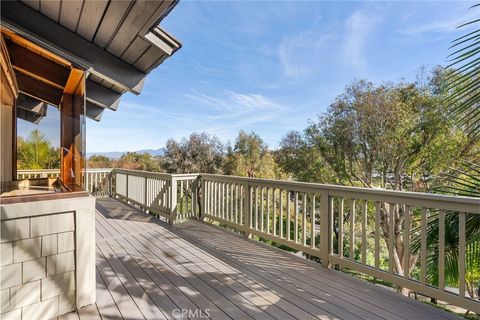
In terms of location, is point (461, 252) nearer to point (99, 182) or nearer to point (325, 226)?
point (325, 226)

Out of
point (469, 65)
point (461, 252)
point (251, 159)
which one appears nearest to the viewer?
point (469, 65)

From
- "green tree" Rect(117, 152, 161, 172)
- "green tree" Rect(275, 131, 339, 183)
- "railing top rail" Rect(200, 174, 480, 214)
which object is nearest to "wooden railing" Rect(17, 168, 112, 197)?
"green tree" Rect(117, 152, 161, 172)

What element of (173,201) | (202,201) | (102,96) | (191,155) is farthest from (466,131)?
(191,155)

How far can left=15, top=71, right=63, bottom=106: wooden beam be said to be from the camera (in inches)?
112

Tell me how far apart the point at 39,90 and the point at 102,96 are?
5.33 feet

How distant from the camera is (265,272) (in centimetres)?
288

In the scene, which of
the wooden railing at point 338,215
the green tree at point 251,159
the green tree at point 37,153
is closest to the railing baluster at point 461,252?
the wooden railing at point 338,215

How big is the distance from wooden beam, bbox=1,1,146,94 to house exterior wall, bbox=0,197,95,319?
4.83 feet

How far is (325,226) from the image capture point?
3035 millimetres

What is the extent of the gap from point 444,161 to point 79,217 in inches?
424

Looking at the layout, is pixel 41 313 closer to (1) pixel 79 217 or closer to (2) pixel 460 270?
(1) pixel 79 217

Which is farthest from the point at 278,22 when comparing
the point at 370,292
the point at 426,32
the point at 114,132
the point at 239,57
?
the point at 114,132

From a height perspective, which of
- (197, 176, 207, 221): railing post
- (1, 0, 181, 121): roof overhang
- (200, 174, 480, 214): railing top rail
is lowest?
(197, 176, 207, 221): railing post

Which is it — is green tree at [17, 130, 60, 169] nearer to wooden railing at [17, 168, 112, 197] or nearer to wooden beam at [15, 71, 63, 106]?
wooden beam at [15, 71, 63, 106]
